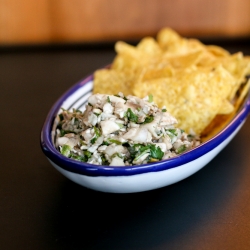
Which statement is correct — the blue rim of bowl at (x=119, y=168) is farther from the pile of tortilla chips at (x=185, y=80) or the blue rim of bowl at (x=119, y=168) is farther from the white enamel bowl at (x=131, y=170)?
the pile of tortilla chips at (x=185, y=80)

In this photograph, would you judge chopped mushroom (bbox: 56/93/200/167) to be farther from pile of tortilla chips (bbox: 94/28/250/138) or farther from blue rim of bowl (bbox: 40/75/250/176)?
pile of tortilla chips (bbox: 94/28/250/138)

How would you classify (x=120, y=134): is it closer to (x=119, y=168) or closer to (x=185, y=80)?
(x=119, y=168)

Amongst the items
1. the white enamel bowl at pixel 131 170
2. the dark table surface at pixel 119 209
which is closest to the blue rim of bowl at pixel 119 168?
the white enamel bowl at pixel 131 170

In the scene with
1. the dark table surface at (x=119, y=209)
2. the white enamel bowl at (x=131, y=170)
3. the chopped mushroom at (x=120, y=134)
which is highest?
the chopped mushroom at (x=120, y=134)

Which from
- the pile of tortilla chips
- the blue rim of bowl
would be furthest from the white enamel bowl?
the pile of tortilla chips

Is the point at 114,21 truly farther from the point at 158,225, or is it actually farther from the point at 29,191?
the point at 158,225

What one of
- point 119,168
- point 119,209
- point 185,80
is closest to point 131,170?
point 119,168
